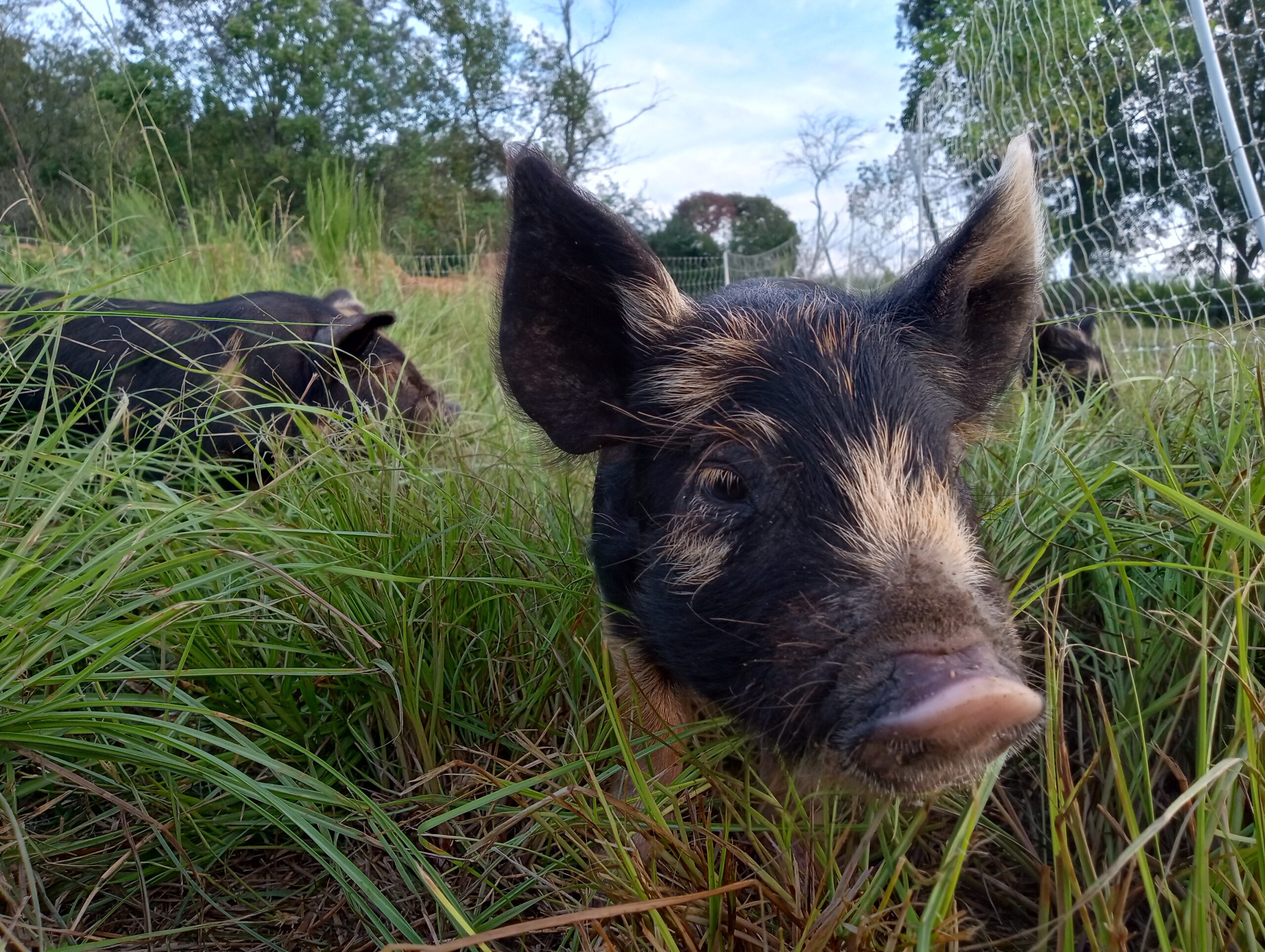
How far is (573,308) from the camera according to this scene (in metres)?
2.04

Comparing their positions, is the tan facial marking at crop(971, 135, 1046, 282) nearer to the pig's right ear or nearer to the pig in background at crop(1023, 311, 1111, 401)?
the pig's right ear

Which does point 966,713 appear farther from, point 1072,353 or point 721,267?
point 721,267

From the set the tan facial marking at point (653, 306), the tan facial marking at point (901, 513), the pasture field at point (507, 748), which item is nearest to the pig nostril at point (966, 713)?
the pasture field at point (507, 748)

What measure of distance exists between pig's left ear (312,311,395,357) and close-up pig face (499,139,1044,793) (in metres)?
2.06

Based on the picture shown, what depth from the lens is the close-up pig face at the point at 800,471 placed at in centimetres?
136

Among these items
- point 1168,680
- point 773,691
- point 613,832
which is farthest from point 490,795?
point 1168,680

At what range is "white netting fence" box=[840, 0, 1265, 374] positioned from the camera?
4184 millimetres

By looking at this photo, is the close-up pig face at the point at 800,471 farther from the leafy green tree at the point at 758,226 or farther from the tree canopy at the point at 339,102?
the leafy green tree at the point at 758,226

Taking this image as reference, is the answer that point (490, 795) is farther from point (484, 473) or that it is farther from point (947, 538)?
point (484, 473)

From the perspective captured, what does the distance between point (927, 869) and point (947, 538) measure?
756 millimetres

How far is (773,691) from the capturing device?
1523 millimetres

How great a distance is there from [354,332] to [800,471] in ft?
9.56

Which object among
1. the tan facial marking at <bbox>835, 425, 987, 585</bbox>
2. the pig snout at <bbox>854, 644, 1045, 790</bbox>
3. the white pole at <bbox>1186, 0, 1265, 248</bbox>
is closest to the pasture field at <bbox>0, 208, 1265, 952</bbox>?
the pig snout at <bbox>854, 644, 1045, 790</bbox>

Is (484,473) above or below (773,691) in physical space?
above
